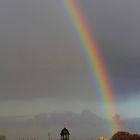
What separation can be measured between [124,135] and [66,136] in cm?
6680

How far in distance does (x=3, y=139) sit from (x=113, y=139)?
167ft

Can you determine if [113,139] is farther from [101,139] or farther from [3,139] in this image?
[3,139]

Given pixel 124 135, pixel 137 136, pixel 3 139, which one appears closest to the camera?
pixel 137 136

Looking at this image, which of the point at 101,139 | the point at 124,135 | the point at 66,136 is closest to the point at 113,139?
the point at 124,135

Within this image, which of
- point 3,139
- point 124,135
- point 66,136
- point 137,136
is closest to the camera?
point 66,136

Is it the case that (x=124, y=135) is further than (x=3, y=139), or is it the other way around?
(x=3, y=139)

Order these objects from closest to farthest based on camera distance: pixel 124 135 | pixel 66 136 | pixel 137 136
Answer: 1. pixel 66 136
2. pixel 137 136
3. pixel 124 135

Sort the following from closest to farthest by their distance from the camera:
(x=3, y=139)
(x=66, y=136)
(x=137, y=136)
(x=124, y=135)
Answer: (x=66, y=136), (x=137, y=136), (x=124, y=135), (x=3, y=139)

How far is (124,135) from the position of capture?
161500 millimetres

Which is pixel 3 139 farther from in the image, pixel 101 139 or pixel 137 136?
pixel 137 136

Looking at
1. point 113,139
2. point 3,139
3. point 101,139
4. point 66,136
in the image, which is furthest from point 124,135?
point 66,136

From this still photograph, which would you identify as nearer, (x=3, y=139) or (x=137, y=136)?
(x=137, y=136)

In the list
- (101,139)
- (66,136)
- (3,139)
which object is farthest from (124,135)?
(66,136)

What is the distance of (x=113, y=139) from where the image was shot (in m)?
158
